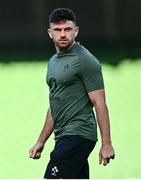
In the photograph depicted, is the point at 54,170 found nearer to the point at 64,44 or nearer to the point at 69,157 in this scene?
the point at 69,157

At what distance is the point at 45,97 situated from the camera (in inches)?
333

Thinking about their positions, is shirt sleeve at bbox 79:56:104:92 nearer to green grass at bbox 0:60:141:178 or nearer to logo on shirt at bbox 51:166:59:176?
logo on shirt at bbox 51:166:59:176

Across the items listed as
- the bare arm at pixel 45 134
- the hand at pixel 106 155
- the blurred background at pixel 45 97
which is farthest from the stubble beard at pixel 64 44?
the blurred background at pixel 45 97

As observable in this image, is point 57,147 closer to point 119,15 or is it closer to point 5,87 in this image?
point 5,87

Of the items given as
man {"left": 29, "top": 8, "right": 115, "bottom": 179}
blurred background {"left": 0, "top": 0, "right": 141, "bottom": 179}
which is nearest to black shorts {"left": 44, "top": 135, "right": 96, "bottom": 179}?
man {"left": 29, "top": 8, "right": 115, "bottom": 179}

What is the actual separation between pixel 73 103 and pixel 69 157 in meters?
0.29

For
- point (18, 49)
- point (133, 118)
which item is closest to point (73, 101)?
point (133, 118)

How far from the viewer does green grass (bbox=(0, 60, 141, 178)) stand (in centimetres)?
804

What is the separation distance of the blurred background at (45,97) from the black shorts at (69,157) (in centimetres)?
229

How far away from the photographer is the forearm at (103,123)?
18.2 feet

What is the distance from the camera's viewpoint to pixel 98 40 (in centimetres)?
Result: 914

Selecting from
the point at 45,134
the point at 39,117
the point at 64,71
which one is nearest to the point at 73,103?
the point at 64,71

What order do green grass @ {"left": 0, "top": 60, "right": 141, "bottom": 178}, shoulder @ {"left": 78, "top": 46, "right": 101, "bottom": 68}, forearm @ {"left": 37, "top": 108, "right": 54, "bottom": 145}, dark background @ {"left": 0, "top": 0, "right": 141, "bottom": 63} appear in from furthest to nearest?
dark background @ {"left": 0, "top": 0, "right": 141, "bottom": 63} → green grass @ {"left": 0, "top": 60, "right": 141, "bottom": 178} → forearm @ {"left": 37, "top": 108, "right": 54, "bottom": 145} → shoulder @ {"left": 78, "top": 46, "right": 101, "bottom": 68}

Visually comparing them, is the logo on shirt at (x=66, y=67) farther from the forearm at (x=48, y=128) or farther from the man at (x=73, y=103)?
the forearm at (x=48, y=128)
